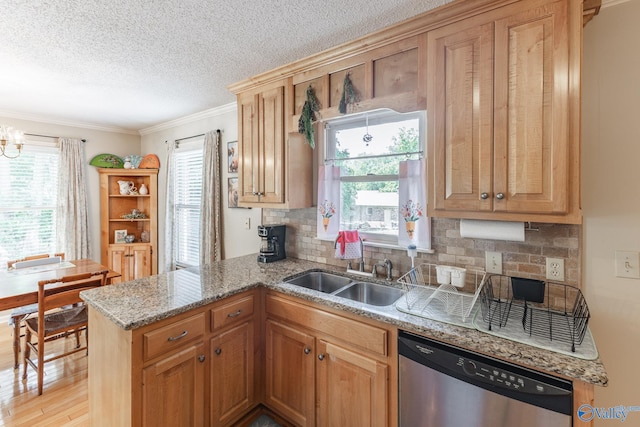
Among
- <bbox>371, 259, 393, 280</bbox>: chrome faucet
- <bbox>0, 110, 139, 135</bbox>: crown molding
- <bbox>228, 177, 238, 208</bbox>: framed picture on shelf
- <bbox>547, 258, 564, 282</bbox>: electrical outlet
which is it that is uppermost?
<bbox>0, 110, 139, 135</bbox>: crown molding

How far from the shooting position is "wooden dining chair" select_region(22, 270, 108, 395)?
7.42ft

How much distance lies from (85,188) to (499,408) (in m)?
4.95

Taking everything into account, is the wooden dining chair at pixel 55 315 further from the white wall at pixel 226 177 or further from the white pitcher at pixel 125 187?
the white pitcher at pixel 125 187

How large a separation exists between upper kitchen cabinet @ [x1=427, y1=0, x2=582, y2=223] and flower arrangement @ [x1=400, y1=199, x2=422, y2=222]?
338mm

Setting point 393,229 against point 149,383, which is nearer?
point 149,383

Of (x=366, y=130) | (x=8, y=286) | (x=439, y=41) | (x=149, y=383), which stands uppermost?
(x=439, y=41)

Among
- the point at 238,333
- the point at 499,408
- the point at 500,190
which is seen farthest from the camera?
the point at 238,333

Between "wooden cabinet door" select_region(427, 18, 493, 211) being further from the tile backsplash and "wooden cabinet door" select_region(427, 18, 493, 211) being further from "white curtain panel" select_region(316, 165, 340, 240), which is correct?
"white curtain panel" select_region(316, 165, 340, 240)

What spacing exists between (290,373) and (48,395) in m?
1.96

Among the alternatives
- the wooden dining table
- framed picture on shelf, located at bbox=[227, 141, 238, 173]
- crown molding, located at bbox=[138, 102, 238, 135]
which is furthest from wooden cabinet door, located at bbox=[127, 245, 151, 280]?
framed picture on shelf, located at bbox=[227, 141, 238, 173]

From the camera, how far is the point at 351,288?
2061 millimetres

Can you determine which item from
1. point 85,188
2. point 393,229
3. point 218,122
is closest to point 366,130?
point 393,229

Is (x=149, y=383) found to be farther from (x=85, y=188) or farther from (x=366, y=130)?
(x=85, y=188)

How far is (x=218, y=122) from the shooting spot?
345 centimetres
